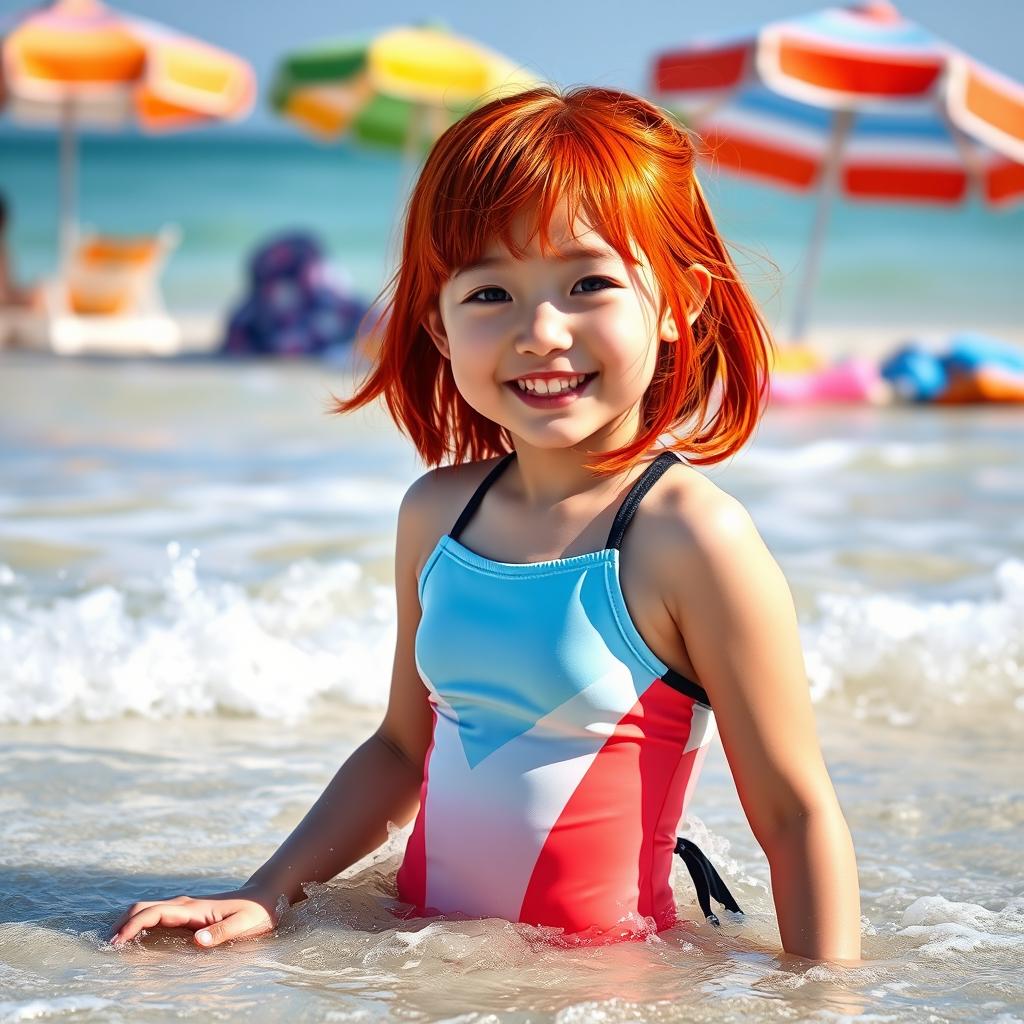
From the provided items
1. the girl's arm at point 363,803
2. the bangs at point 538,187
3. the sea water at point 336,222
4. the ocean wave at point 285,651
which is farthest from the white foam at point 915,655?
the sea water at point 336,222

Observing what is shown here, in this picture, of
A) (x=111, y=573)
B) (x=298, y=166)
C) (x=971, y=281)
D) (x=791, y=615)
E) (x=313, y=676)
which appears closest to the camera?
(x=791, y=615)

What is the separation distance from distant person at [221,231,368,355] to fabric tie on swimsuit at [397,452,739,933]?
1121 centimetres

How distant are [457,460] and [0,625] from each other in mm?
1957

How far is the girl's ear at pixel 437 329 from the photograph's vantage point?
6.58 ft

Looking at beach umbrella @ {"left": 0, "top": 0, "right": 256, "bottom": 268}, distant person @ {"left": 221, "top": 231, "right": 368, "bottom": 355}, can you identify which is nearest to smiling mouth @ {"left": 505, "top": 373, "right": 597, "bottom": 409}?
distant person @ {"left": 221, "top": 231, "right": 368, "bottom": 355}

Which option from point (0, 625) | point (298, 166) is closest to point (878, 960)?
point (0, 625)

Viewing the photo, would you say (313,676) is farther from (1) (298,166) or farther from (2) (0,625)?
(1) (298,166)

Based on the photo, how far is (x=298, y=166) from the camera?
4066 centimetres

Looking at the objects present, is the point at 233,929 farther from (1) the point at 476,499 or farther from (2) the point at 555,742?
(1) the point at 476,499

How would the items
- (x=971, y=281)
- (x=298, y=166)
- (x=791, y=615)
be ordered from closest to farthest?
(x=791, y=615) < (x=971, y=281) < (x=298, y=166)

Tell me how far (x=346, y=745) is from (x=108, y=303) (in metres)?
11.2

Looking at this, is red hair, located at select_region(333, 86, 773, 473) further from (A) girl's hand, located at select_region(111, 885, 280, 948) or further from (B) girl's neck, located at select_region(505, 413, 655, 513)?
(A) girl's hand, located at select_region(111, 885, 280, 948)

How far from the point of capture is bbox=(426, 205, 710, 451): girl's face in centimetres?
182

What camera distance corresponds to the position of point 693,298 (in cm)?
194
